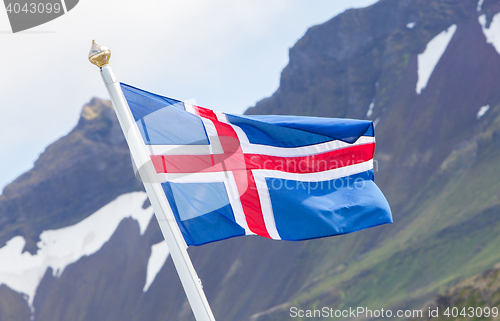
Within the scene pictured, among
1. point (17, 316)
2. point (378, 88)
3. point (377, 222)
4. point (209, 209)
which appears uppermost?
point (209, 209)

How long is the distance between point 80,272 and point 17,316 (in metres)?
18.8

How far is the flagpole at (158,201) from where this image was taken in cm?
665

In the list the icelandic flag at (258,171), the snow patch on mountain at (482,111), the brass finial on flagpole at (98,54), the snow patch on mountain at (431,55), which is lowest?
the snow patch on mountain at (482,111)

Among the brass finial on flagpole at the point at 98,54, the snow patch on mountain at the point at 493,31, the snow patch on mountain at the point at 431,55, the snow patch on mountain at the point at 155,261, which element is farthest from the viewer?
the snow patch on mountain at the point at 155,261

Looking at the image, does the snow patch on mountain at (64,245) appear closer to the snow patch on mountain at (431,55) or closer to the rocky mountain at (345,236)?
the rocky mountain at (345,236)

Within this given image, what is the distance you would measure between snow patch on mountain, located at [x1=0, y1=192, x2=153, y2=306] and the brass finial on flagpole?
5739 inches

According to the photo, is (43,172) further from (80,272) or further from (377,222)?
(377,222)

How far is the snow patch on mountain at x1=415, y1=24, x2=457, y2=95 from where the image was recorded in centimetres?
12781

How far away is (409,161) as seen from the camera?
4417 inches

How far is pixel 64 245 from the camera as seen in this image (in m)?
161

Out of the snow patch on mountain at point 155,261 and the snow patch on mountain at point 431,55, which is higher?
the snow patch on mountain at point 431,55

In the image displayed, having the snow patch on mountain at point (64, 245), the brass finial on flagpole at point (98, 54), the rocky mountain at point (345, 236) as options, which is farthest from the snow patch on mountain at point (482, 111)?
the brass finial on flagpole at point (98, 54)

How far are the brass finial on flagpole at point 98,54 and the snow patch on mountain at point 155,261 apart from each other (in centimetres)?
12975

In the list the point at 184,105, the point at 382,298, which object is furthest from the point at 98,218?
the point at 184,105
